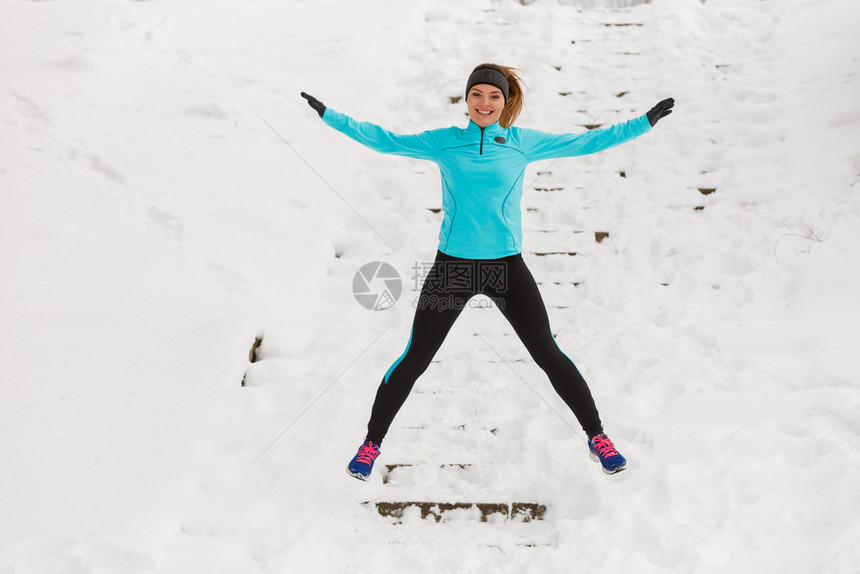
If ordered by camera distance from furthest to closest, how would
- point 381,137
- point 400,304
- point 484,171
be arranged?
1. point 400,304
2. point 381,137
3. point 484,171

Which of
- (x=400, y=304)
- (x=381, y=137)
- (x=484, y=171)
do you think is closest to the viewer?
(x=484, y=171)

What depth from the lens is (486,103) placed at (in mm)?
2494

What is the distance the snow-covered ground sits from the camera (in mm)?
2385

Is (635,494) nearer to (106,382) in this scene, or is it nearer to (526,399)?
(526,399)

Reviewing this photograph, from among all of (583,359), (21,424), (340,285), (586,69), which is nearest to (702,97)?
(586,69)

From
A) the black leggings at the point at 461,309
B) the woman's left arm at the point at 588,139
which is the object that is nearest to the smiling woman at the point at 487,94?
the woman's left arm at the point at 588,139

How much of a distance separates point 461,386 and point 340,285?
1132 millimetres

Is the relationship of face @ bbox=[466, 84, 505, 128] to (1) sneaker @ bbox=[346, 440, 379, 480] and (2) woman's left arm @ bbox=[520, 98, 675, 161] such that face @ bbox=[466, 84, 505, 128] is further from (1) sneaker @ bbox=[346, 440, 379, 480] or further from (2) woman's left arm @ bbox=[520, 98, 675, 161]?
(1) sneaker @ bbox=[346, 440, 379, 480]

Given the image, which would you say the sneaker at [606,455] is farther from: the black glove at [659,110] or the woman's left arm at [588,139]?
the black glove at [659,110]

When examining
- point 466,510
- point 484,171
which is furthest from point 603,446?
point 484,171

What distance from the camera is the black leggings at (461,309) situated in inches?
99.2

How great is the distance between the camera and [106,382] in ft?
9.56

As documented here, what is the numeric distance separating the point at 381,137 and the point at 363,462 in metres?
1.27

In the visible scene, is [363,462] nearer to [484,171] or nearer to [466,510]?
[466,510]
